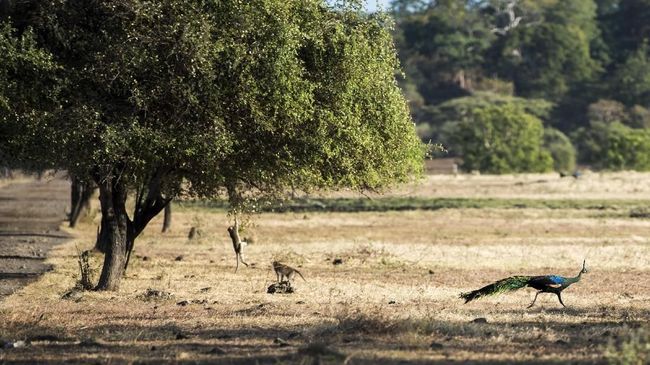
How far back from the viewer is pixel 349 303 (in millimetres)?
22719

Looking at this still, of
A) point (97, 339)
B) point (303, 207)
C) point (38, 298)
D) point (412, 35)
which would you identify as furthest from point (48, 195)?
point (412, 35)

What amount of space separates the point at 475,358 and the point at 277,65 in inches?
308

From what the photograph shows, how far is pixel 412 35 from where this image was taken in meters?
157

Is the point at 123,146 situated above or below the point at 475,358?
above

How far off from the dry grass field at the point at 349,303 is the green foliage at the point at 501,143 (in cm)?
5768

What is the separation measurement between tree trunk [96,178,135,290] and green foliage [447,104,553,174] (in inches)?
3187

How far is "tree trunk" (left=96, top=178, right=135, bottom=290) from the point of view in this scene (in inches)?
999

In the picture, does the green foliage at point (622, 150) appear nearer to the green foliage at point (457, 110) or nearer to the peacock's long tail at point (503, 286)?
the green foliage at point (457, 110)

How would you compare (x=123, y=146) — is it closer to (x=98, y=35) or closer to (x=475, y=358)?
(x=98, y=35)

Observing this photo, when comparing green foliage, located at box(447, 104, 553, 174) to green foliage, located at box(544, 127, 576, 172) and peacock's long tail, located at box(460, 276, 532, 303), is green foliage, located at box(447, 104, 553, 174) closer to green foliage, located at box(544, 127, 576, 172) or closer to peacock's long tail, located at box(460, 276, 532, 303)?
green foliage, located at box(544, 127, 576, 172)

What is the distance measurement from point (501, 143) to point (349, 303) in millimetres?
85432

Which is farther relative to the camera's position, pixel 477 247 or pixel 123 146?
pixel 477 247

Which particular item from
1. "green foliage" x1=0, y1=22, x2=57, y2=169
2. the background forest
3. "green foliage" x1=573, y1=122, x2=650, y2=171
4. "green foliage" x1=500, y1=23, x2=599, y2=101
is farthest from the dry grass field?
"green foliage" x1=500, y1=23, x2=599, y2=101

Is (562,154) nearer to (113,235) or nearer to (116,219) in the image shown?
(116,219)
